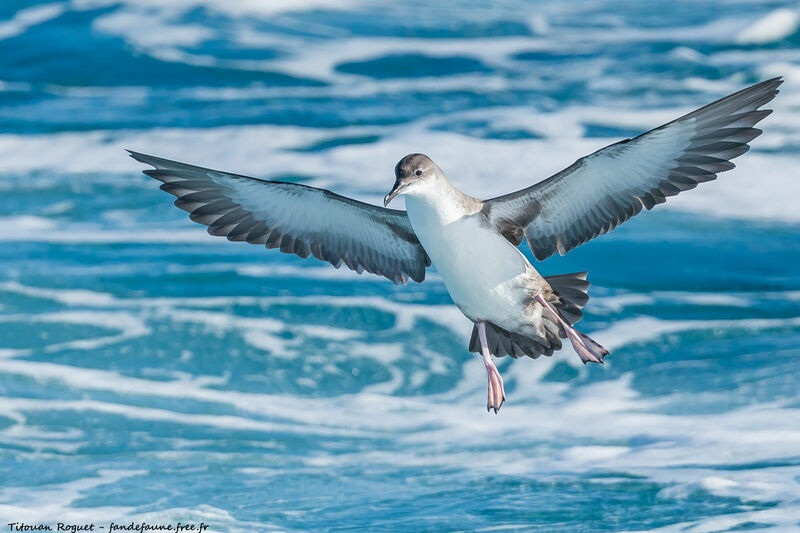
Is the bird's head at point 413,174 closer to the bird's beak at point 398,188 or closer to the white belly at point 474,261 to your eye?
the bird's beak at point 398,188

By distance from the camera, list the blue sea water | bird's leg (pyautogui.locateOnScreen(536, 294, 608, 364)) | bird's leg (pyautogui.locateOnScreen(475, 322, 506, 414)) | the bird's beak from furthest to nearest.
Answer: the blue sea water → bird's leg (pyautogui.locateOnScreen(475, 322, 506, 414)) → bird's leg (pyautogui.locateOnScreen(536, 294, 608, 364)) → the bird's beak

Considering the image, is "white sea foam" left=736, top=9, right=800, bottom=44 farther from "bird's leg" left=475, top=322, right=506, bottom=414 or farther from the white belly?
the white belly

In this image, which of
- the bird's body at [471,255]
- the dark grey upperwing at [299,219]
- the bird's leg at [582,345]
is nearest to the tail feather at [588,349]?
the bird's leg at [582,345]

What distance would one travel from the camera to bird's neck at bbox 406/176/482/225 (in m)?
6.66

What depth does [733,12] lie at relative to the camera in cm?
2300

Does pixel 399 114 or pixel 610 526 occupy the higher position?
pixel 399 114

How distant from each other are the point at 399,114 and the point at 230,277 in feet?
19.4

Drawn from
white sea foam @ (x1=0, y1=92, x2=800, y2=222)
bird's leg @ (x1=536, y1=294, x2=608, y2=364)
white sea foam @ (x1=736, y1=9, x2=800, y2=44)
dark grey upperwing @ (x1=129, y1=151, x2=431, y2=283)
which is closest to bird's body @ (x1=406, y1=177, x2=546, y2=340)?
bird's leg @ (x1=536, y1=294, x2=608, y2=364)

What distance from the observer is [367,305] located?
521 inches

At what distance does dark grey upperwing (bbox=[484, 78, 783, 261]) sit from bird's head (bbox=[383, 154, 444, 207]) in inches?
24.8

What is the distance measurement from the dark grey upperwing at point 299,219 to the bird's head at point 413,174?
2.76 ft

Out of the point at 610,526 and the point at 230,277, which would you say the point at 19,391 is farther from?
the point at 610,526

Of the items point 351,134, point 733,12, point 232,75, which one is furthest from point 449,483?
point 733,12

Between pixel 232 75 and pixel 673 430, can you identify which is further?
pixel 232 75
